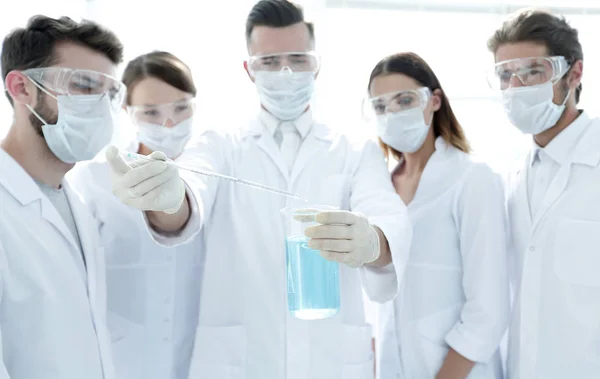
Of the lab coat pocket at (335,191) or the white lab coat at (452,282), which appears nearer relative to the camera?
the lab coat pocket at (335,191)

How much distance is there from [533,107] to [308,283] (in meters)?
1.25

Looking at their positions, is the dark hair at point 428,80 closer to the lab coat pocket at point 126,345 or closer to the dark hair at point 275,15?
the dark hair at point 275,15

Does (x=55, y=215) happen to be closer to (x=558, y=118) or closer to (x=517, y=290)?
(x=517, y=290)

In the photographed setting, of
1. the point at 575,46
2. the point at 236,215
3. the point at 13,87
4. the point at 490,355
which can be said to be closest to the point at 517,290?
the point at 490,355

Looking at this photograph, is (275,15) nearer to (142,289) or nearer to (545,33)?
(545,33)

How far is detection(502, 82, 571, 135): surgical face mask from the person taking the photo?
2080 mm

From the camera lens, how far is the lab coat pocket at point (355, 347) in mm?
1779

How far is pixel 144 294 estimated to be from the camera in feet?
7.03

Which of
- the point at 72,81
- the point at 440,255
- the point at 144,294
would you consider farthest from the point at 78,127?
the point at 440,255

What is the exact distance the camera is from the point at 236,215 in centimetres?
188

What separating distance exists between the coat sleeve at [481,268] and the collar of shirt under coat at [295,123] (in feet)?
2.13

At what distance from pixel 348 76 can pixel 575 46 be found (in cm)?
195

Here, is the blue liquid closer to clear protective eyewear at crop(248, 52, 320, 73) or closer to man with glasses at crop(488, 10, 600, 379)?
clear protective eyewear at crop(248, 52, 320, 73)

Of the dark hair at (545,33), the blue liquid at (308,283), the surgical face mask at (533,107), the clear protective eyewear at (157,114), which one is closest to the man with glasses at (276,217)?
the blue liquid at (308,283)
